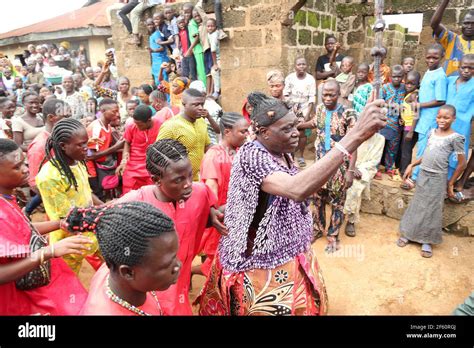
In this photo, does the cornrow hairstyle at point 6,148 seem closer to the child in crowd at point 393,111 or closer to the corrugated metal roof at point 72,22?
the child in crowd at point 393,111

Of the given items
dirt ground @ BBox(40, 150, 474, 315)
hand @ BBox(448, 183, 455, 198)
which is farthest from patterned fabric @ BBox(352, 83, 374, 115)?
dirt ground @ BBox(40, 150, 474, 315)

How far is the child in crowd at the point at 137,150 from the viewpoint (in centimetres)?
418

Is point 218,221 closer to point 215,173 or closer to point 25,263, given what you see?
point 215,173

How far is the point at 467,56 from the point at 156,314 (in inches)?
177

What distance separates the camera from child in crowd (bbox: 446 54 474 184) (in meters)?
4.18

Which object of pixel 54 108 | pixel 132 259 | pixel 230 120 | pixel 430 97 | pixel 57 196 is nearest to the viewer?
pixel 132 259

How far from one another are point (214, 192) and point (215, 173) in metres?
0.18

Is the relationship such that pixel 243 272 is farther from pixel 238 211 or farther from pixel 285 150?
pixel 285 150

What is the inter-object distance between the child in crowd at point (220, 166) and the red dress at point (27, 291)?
1103mm

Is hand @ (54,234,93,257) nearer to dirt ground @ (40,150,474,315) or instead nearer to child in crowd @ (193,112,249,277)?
child in crowd @ (193,112,249,277)

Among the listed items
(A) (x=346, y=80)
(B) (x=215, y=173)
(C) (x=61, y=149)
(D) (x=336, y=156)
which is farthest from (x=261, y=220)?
(A) (x=346, y=80)

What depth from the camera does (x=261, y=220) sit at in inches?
80.5

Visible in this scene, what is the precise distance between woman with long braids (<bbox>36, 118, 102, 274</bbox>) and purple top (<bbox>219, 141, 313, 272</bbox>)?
1.03 meters

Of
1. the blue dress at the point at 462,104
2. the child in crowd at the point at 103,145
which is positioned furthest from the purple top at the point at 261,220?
the blue dress at the point at 462,104
